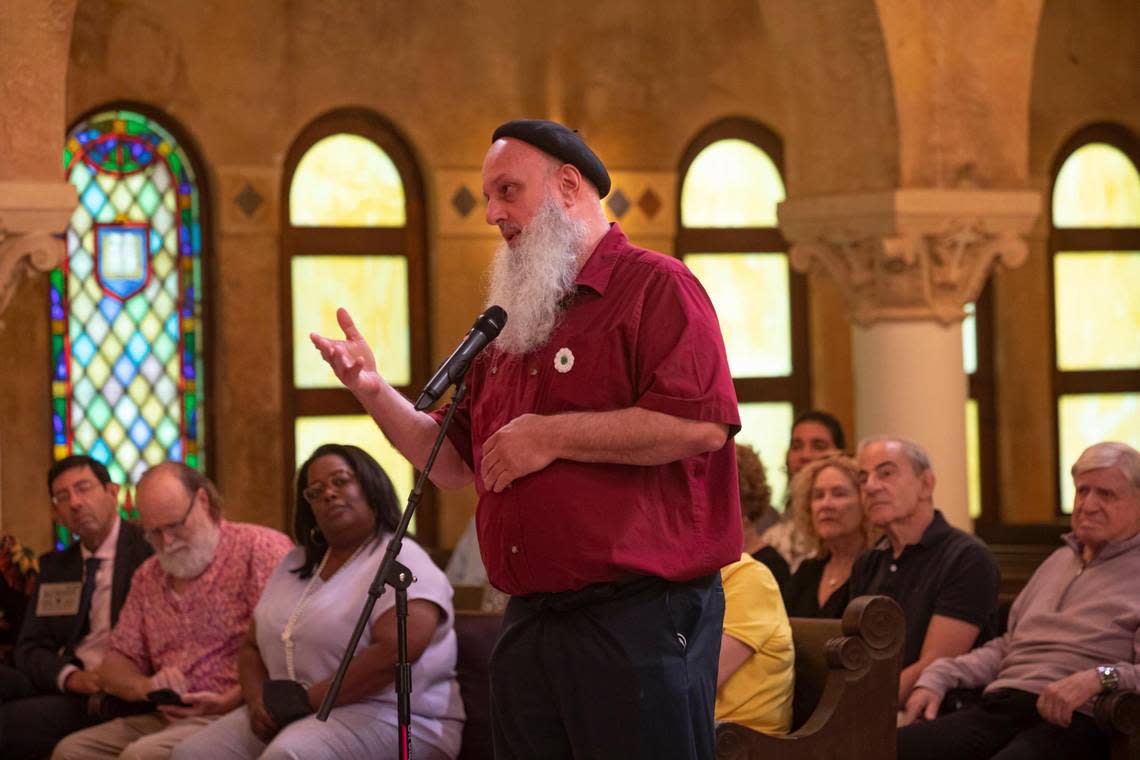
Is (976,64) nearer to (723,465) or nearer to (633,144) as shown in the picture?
(633,144)

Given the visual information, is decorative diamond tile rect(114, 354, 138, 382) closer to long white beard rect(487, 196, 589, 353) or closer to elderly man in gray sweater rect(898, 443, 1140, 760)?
elderly man in gray sweater rect(898, 443, 1140, 760)

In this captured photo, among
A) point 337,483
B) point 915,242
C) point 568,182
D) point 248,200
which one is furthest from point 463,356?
point 248,200

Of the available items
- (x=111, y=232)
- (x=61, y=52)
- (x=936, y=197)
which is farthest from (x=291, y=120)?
(x=936, y=197)

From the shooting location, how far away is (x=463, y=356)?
3035mm

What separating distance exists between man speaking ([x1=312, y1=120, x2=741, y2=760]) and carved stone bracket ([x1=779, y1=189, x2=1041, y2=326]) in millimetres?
4653

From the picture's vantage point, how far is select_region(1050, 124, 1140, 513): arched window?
10.6m

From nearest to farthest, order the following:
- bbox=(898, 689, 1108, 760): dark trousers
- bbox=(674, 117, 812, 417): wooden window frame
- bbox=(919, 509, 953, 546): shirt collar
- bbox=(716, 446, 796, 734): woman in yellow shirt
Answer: bbox=(716, 446, 796, 734): woman in yellow shirt
bbox=(898, 689, 1108, 760): dark trousers
bbox=(919, 509, 953, 546): shirt collar
bbox=(674, 117, 812, 417): wooden window frame

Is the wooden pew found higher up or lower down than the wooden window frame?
lower down

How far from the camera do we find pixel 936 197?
7645 millimetres

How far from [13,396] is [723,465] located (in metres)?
6.49

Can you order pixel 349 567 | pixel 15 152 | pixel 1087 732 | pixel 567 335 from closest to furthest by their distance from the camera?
pixel 567 335, pixel 1087 732, pixel 349 567, pixel 15 152

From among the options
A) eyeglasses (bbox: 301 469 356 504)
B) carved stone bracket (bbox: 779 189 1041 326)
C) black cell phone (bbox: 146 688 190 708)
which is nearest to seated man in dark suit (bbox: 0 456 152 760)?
black cell phone (bbox: 146 688 190 708)

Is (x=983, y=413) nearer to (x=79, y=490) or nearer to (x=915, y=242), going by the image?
(x=915, y=242)

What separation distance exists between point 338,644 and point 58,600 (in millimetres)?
1638
